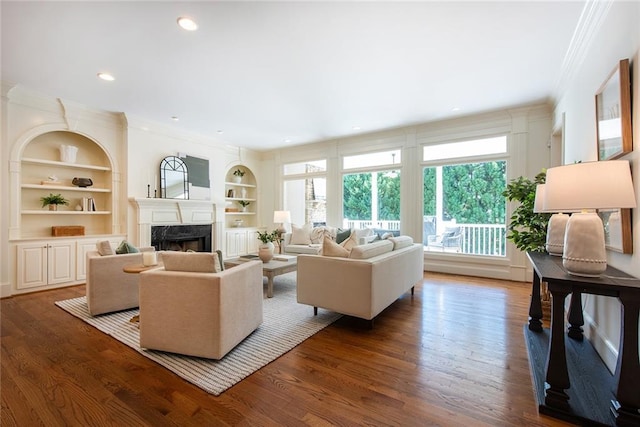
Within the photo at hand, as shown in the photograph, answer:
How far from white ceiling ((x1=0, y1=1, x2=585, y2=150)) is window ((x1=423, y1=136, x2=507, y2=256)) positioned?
828 millimetres

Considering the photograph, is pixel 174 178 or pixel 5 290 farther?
pixel 174 178

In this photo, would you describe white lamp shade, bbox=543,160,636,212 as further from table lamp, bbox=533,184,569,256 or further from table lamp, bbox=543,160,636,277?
table lamp, bbox=533,184,569,256

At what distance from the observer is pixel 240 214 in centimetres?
766

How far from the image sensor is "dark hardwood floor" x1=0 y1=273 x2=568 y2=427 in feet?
5.34

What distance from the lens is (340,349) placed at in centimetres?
243

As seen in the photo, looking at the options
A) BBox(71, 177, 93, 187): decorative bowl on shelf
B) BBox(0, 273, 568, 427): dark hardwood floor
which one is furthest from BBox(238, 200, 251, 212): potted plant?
BBox(0, 273, 568, 427): dark hardwood floor

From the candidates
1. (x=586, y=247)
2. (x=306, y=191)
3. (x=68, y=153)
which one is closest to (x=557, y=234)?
(x=586, y=247)

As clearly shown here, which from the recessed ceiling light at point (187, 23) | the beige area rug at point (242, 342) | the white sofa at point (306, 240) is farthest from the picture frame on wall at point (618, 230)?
the white sofa at point (306, 240)

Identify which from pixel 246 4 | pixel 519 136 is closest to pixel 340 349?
pixel 246 4

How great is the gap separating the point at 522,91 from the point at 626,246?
300 cm

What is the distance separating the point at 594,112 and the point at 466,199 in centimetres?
293

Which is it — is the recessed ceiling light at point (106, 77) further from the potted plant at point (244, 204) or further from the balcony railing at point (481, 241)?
the balcony railing at point (481, 241)

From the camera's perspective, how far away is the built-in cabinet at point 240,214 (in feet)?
23.2

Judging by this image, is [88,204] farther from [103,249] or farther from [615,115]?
[615,115]
